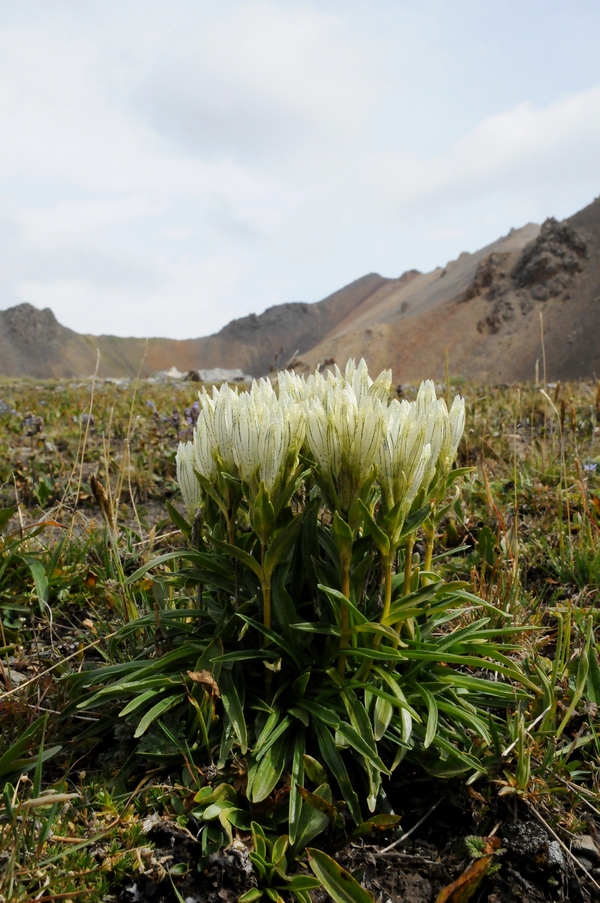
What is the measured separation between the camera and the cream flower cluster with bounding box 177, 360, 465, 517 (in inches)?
82.0

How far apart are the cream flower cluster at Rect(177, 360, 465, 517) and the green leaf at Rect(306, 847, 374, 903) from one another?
1129 mm

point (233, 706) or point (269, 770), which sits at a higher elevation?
point (233, 706)

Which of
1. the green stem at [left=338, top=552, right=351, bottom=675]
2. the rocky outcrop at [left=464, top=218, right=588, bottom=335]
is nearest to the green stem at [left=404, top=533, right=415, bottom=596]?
the green stem at [left=338, top=552, right=351, bottom=675]

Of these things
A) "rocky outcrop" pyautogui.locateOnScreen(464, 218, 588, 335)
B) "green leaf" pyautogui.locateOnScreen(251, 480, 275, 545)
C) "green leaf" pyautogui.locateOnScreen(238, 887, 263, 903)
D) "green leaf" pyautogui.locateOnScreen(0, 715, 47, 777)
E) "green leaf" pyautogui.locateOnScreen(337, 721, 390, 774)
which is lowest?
"green leaf" pyautogui.locateOnScreen(238, 887, 263, 903)

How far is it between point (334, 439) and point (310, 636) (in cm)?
86

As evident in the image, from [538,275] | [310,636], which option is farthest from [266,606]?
[538,275]

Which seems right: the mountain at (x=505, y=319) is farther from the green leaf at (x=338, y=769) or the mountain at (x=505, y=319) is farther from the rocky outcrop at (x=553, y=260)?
the green leaf at (x=338, y=769)

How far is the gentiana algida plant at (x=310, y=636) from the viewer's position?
2.12 m

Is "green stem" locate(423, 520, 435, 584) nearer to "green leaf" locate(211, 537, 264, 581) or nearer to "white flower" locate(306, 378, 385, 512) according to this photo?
"white flower" locate(306, 378, 385, 512)

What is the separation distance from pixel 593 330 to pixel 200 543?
53.2 metres

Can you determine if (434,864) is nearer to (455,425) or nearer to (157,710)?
(157,710)

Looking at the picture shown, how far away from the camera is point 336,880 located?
194 cm

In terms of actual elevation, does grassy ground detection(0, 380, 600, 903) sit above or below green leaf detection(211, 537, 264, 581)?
below

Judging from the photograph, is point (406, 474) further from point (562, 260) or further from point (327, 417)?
Answer: point (562, 260)
